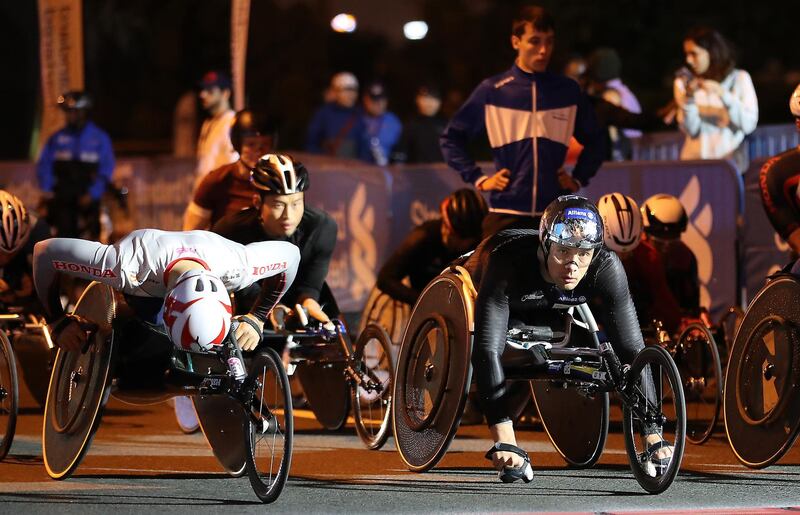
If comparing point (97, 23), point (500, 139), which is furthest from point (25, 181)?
point (97, 23)

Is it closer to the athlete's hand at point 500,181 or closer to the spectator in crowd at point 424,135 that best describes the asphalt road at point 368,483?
the athlete's hand at point 500,181

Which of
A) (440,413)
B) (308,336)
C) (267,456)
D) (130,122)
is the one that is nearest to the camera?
(267,456)

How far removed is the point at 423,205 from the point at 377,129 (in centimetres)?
538

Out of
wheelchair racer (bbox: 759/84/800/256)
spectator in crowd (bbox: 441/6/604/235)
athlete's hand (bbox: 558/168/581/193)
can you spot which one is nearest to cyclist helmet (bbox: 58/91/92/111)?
spectator in crowd (bbox: 441/6/604/235)

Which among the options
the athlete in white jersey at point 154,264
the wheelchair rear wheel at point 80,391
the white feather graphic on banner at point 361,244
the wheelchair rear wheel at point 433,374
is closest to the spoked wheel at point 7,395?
the wheelchair rear wheel at point 80,391

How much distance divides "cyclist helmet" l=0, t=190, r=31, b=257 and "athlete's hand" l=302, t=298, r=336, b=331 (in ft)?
7.20

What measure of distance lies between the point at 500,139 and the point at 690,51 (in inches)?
144

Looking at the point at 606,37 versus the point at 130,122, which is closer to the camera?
the point at 606,37

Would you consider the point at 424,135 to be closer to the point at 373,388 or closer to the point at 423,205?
the point at 423,205

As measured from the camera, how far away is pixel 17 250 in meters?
13.6

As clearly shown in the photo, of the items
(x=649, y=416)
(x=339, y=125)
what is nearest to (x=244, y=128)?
(x=649, y=416)

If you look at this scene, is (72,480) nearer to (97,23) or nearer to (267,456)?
(267,456)

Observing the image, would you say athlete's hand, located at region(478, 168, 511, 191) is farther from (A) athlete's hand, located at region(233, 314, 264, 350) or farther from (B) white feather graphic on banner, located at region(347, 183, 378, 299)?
(B) white feather graphic on banner, located at region(347, 183, 378, 299)

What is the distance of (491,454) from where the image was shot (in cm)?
1020
